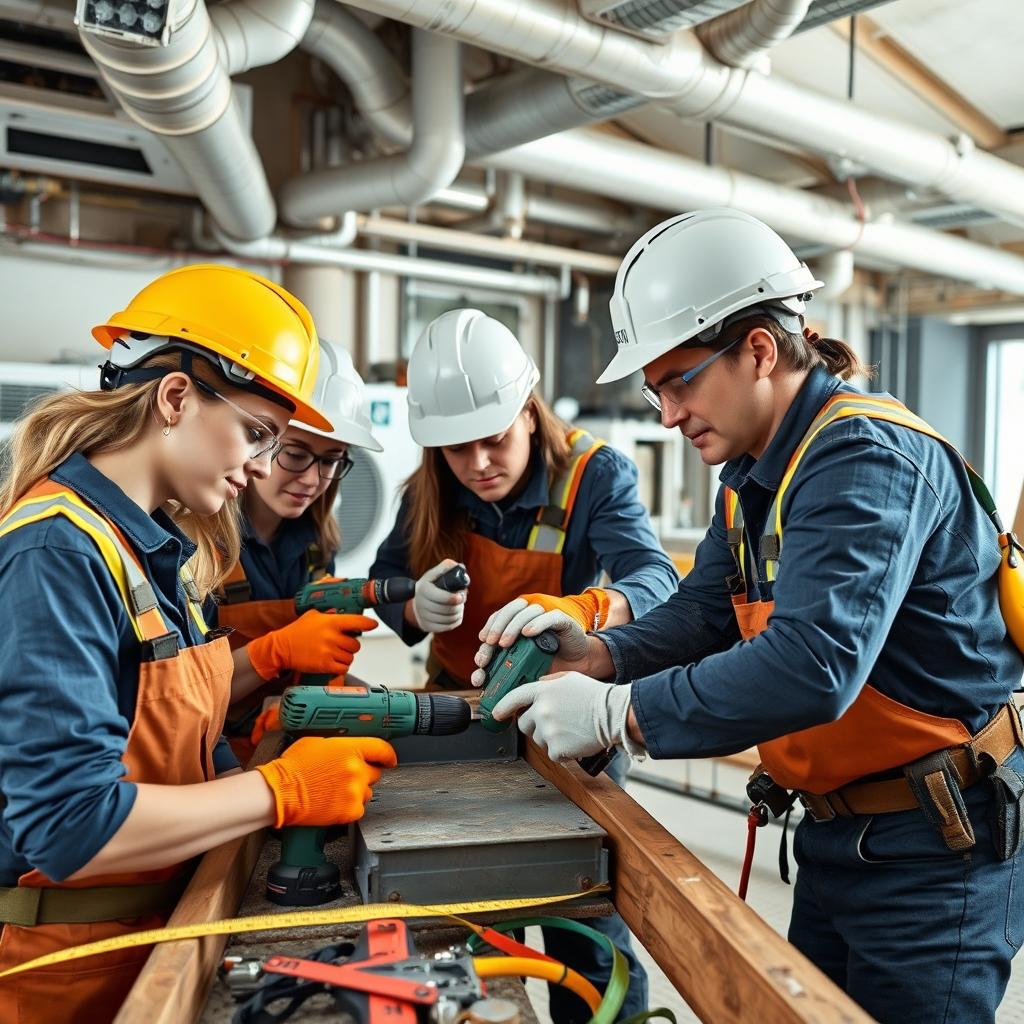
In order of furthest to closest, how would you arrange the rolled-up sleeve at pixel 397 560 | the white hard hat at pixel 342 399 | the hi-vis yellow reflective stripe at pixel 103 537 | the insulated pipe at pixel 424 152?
1. the insulated pipe at pixel 424 152
2. the rolled-up sleeve at pixel 397 560
3. the white hard hat at pixel 342 399
4. the hi-vis yellow reflective stripe at pixel 103 537

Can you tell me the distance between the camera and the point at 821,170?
5043 millimetres

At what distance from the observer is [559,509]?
2059mm

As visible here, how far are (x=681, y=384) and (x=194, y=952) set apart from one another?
85cm

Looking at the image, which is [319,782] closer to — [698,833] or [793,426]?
[793,426]

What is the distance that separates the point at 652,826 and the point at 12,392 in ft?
9.83

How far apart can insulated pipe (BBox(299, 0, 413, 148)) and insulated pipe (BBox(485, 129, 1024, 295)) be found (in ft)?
1.15

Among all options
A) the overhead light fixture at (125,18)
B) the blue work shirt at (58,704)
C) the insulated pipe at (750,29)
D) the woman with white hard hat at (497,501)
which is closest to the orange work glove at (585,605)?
the woman with white hard hat at (497,501)

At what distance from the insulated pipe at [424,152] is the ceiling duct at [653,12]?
0.72 meters

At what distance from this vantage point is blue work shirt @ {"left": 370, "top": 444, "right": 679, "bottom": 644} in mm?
2000

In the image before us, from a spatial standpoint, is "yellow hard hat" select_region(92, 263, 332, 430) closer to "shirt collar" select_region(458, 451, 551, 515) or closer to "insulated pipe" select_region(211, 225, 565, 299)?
"shirt collar" select_region(458, 451, 551, 515)

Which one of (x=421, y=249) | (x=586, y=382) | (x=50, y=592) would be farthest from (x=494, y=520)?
(x=586, y=382)

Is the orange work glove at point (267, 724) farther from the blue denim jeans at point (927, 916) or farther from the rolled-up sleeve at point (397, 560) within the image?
the blue denim jeans at point (927, 916)

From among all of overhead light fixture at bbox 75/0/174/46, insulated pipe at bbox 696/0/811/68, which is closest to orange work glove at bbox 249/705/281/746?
overhead light fixture at bbox 75/0/174/46

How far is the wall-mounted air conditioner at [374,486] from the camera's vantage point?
13.4ft
